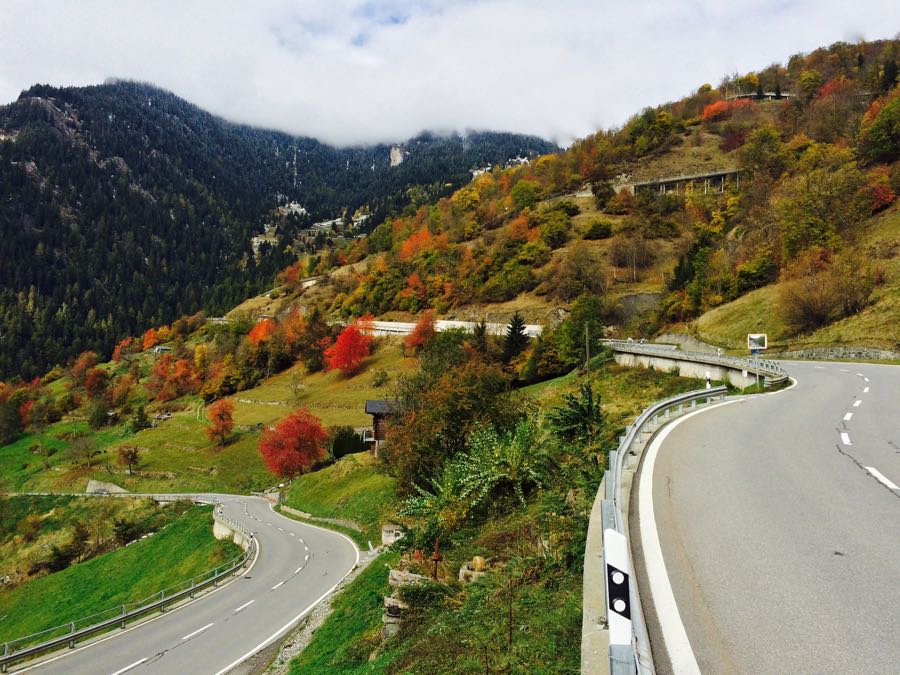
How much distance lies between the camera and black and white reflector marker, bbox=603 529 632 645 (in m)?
3.30

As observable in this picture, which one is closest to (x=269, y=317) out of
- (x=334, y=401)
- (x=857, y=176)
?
(x=334, y=401)

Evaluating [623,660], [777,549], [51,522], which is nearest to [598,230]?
[51,522]

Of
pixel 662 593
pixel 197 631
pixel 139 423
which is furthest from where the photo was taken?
pixel 139 423

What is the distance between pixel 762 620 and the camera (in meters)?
4.57

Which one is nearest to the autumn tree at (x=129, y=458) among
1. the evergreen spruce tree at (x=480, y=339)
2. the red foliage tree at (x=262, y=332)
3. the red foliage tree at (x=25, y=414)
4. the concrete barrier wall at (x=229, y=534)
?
the concrete barrier wall at (x=229, y=534)

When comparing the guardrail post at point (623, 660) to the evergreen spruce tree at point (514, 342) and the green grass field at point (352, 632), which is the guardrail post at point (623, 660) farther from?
the evergreen spruce tree at point (514, 342)

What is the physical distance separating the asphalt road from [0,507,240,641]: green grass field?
35.3 metres

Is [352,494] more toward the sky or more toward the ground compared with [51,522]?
more toward the sky

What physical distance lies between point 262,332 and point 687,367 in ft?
307

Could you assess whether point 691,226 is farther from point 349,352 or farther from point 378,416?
point 378,416

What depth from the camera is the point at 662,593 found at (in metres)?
5.12

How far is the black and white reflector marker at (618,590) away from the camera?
330cm

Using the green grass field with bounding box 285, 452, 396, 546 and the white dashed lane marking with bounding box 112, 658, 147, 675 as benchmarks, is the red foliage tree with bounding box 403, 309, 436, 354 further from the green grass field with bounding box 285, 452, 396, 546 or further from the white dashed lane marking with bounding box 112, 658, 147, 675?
the white dashed lane marking with bounding box 112, 658, 147, 675

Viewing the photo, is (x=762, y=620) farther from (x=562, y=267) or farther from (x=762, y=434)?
(x=562, y=267)
